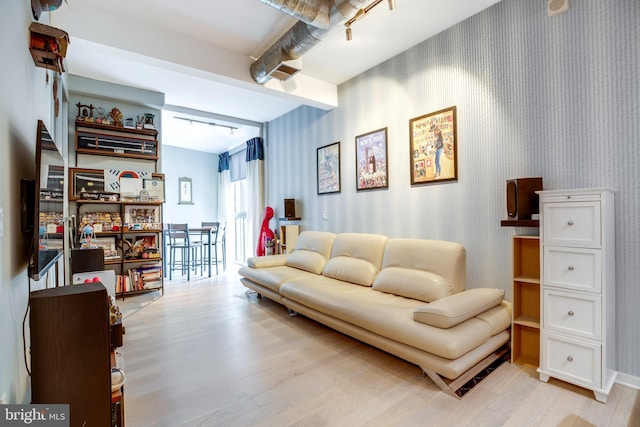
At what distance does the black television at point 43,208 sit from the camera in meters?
1.31

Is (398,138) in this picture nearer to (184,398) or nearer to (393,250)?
(393,250)

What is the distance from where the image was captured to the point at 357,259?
3379 millimetres

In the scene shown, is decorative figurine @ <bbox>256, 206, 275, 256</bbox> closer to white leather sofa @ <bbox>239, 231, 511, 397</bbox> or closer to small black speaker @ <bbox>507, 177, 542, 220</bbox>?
white leather sofa @ <bbox>239, 231, 511, 397</bbox>

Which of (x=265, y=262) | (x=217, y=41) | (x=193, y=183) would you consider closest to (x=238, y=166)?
(x=193, y=183)

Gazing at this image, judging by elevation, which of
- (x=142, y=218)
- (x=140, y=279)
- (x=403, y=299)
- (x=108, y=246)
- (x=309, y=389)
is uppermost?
(x=142, y=218)

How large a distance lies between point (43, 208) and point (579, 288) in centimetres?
304

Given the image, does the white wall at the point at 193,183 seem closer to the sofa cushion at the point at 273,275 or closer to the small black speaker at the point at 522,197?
the sofa cushion at the point at 273,275

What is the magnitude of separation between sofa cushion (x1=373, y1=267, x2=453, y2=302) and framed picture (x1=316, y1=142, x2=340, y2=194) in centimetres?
168

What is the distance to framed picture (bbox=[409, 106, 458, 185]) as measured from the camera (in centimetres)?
285

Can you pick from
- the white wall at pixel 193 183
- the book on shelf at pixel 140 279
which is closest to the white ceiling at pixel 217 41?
the book on shelf at pixel 140 279

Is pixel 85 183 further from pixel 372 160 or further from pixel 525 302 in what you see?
pixel 525 302

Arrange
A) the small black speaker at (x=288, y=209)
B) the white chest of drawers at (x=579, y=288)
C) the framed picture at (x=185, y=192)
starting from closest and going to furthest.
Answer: the white chest of drawers at (x=579, y=288)
the small black speaker at (x=288, y=209)
the framed picture at (x=185, y=192)

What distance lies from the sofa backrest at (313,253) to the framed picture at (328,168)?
0.70 metres

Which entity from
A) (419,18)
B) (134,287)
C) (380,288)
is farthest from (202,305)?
(419,18)
